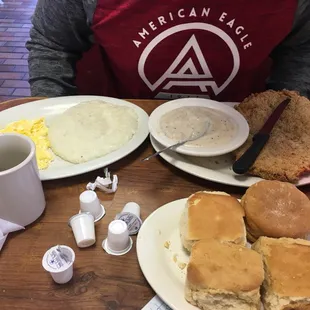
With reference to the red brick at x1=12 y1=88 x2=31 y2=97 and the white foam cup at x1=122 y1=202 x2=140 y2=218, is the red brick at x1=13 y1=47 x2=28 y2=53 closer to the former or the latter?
the red brick at x1=12 y1=88 x2=31 y2=97

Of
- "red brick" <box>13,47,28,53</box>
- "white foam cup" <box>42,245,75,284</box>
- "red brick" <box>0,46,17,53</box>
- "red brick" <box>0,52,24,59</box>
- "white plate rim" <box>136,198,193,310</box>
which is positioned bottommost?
"red brick" <box>0,52,24,59</box>

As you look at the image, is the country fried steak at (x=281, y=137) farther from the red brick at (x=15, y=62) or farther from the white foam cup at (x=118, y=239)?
the red brick at (x=15, y=62)

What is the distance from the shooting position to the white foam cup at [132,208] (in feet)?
2.84

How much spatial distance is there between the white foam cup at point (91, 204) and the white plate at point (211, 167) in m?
0.21

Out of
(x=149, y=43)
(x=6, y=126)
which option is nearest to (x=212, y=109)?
(x=149, y=43)

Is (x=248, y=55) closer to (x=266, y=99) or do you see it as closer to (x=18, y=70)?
(x=266, y=99)

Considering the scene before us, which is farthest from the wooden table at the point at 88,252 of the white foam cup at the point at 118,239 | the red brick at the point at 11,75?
the red brick at the point at 11,75

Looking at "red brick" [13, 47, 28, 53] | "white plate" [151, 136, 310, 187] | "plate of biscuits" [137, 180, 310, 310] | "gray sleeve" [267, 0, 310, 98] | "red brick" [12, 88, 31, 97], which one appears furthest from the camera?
"red brick" [13, 47, 28, 53]

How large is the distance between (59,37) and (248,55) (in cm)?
61

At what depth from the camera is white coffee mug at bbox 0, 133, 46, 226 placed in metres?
0.77

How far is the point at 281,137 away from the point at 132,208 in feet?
1.43

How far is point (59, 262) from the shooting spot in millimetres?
750

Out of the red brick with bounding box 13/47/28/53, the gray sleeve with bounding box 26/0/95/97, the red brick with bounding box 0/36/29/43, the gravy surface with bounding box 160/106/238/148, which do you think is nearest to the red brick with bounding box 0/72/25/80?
the red brick with bounding box 13/47/28/53

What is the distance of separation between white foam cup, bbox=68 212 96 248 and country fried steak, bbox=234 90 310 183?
389 mm
